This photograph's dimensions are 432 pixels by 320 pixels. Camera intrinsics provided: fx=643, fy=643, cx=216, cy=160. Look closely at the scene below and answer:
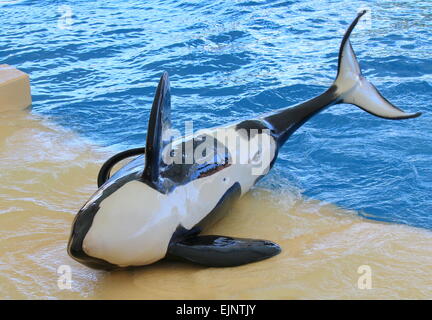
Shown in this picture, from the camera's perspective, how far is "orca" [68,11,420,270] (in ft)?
11.2

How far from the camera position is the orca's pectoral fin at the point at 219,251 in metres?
3.60

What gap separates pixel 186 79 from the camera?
7.89 meters

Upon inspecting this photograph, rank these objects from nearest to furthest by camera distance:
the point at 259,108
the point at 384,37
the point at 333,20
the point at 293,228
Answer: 1. the point at 293,228
2. the point at 259,108
3. the point at 384,37
4. the point at 333,20

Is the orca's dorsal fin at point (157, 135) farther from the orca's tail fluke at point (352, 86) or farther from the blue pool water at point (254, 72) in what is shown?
the orca's tail fluke at point (352, 86)

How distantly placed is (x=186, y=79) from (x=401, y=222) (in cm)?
396

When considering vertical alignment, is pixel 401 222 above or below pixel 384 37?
below

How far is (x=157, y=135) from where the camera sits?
11.6ft

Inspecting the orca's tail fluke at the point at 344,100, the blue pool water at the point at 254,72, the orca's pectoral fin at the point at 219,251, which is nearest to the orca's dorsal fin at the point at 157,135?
the orca's pectoral fin at the point at 219,251

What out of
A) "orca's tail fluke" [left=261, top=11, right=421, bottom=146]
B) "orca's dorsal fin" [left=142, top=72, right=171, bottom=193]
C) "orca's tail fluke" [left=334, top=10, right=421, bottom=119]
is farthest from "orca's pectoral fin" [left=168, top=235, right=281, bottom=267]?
"orca's tail fluke" [left=334, top=10, right=421, bottom=119]

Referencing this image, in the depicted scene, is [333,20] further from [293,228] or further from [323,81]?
[293,228]

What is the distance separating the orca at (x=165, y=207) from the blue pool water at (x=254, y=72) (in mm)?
991

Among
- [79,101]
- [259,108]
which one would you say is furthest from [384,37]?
[79,101]

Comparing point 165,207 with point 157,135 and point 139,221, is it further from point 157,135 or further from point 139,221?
point 157,135

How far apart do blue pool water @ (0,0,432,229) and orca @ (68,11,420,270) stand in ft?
3.25
